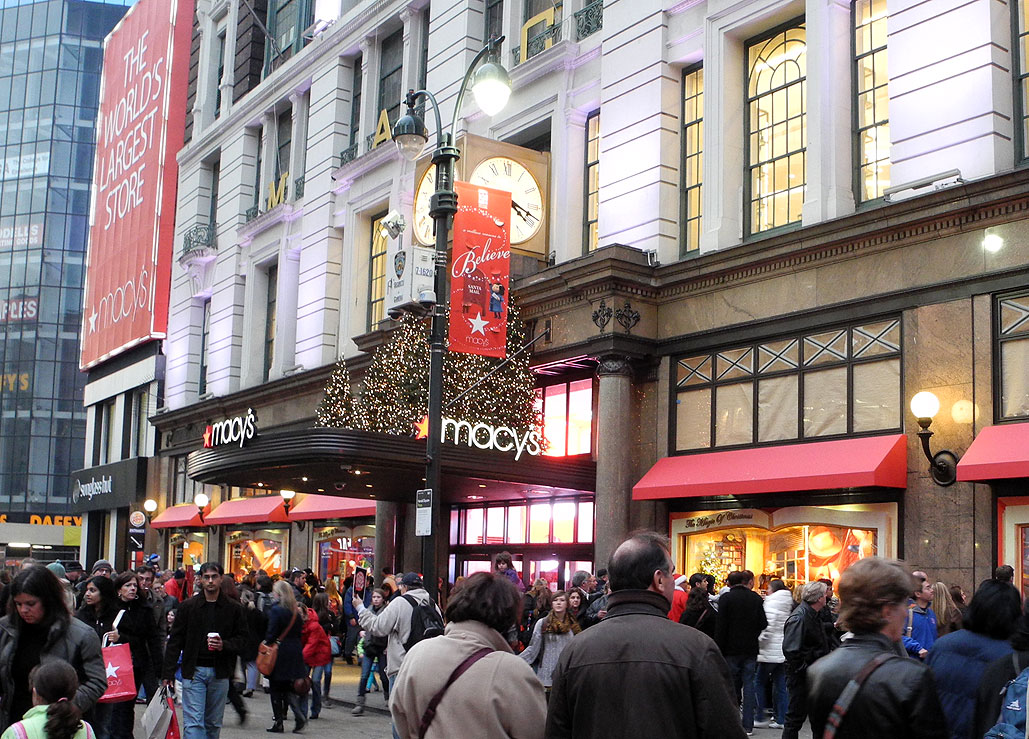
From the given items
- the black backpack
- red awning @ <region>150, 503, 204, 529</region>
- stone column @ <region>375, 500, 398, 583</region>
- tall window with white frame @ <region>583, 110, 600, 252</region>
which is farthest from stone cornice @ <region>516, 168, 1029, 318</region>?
red awning @ <region>150, 503, 204, 529</region>

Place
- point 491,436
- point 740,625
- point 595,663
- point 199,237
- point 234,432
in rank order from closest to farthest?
point 595,663 → point 740,625 → point 491,436 → point 234,432 → point 199,237

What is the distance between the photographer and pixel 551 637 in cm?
1209

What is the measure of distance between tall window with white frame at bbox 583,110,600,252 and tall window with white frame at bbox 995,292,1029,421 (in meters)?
8.62

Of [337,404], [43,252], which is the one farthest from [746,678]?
[43,252]

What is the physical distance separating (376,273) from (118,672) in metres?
20.6

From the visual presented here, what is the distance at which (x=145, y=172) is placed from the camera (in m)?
44.7

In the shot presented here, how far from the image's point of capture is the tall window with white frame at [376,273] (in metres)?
29.7

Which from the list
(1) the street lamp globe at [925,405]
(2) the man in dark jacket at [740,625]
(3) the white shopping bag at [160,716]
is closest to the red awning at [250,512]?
(2) the man in dark jacket at [740,625]

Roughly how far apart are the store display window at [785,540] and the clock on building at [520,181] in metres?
6.11

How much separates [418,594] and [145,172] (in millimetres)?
35496

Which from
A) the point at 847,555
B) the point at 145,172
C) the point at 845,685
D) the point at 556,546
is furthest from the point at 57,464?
the point at 845,685

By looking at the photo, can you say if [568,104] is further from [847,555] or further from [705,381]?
[847,555]

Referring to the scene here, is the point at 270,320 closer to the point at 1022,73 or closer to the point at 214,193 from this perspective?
the point at 214,193

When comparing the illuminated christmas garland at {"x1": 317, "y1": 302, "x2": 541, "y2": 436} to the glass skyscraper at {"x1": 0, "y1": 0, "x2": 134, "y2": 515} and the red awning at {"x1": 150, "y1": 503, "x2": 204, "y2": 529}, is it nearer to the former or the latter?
the red awning at {"x1": 150, "y1": 503, "x2": 204, "y2": 529}
